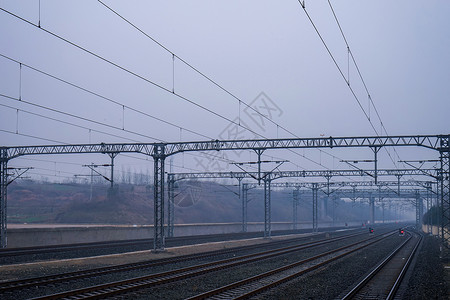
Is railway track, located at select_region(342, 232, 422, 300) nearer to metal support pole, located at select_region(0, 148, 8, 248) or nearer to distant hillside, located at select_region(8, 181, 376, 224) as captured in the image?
metal support pole, located at select_region(0, 148, 8, 248)

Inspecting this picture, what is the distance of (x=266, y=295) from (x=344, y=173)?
4316 cm

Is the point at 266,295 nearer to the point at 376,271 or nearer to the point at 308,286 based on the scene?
the point at 308,286

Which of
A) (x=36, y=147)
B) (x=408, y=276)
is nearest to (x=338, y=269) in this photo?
(x=408, y=276)

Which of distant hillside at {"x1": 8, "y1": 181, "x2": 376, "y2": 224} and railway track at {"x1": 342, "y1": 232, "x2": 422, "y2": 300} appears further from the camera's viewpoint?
distant hillside at {"x1": 8, "y1": 181, "x2": 376, "y2": 224}

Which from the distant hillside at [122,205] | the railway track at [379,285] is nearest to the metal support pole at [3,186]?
the railway track at [379,285]

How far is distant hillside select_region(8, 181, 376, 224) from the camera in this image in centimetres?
9194

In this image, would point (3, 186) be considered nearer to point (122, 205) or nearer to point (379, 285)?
point (379, 285)

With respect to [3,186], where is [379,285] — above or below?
below

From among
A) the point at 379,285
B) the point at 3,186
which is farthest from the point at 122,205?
the point at 379,285

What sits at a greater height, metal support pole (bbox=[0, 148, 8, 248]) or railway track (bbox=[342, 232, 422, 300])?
metal support pole (bbox=[0, 148, 8, 248])

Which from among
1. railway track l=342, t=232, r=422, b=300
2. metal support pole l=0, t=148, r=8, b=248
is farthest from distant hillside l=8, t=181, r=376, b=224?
railway track l=342, t=232, r=422, b=300

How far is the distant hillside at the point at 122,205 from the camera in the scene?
302 ft

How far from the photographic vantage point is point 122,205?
9700 centimetres

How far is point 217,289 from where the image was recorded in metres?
16.6
